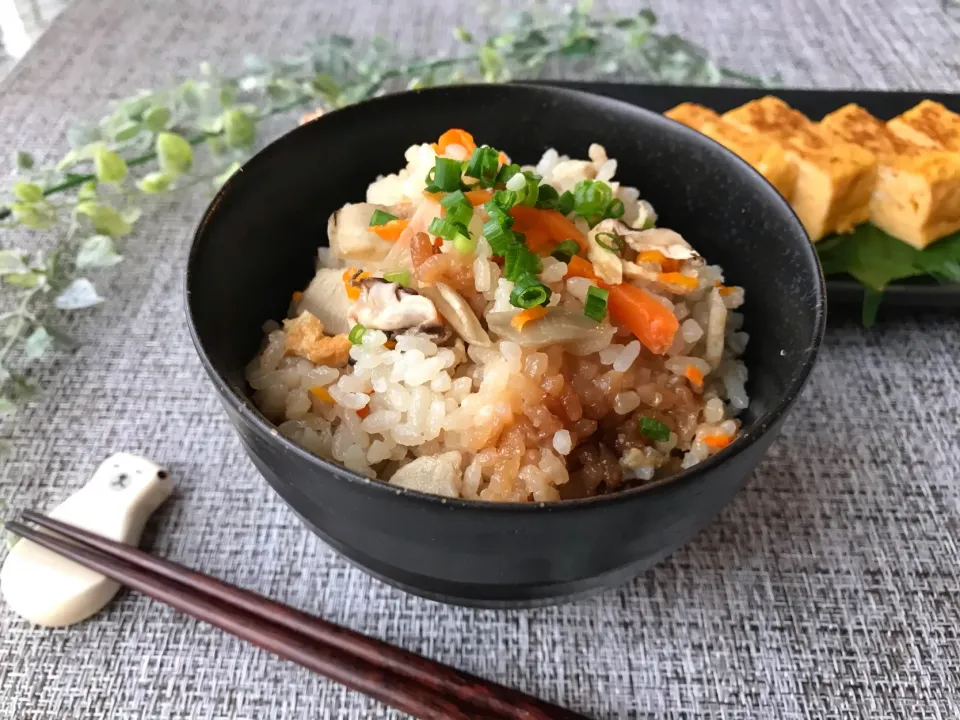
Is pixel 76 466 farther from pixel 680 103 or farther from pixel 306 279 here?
pixel 680 103

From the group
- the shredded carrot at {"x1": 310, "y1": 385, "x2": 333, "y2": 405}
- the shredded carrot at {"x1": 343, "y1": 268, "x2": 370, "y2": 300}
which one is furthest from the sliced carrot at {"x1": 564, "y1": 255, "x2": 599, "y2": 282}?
the shredded carrot at {"x1": 310, "y1": 385, "x2": 333, "y2": 405}

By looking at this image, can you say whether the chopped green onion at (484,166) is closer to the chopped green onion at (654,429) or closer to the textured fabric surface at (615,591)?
the chopped green onion at (654,429)

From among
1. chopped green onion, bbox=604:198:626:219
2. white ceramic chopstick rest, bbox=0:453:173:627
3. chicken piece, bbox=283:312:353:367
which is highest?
chopped green onion, bbox=604:198:626:219

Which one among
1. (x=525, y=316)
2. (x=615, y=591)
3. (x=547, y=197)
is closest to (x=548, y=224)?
(x=547, y=197)

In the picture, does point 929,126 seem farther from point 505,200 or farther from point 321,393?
point 321,393

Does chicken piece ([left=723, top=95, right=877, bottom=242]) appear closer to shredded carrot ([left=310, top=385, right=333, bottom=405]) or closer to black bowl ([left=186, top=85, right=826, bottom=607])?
black bowl ([left=186, top=85, right=826, bottom=607])

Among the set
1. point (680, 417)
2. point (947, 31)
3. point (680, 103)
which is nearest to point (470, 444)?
point (680, 417)
